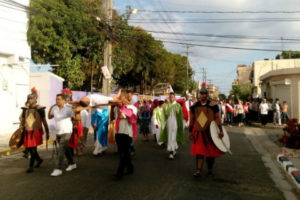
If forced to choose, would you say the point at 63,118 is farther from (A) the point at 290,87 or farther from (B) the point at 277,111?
(A) the point at 290,87

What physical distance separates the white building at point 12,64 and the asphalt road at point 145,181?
7.16 metres

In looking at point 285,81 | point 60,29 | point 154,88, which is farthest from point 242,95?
point 60,29

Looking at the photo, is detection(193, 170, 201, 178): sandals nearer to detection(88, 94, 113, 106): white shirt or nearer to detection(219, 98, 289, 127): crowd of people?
detection(88, 94, 113, 106): white shirt

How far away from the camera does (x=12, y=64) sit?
48.2 feet

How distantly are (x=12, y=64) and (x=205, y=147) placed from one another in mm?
12153

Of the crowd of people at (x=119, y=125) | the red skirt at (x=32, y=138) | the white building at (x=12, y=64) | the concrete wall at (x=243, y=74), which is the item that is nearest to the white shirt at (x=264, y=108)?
the crowd of people at (x=119, y=125)

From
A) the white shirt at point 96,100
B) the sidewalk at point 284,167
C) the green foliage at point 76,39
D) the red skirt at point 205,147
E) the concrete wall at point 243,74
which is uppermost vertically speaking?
the concrete wall at point 243,74

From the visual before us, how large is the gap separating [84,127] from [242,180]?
5.39m

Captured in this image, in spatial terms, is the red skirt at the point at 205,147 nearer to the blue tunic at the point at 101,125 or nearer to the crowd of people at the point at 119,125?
the crowd of people at the point at 119,125

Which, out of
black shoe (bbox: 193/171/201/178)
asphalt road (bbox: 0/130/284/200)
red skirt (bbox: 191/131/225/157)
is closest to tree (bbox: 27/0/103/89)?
asphalt road (bbox: 0/130/284/200)

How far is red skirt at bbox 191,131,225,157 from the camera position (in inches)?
236

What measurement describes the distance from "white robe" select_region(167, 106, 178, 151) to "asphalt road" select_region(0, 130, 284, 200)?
1.19 feet

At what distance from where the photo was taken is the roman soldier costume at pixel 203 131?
6008mm

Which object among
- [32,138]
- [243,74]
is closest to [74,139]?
[32,138]
